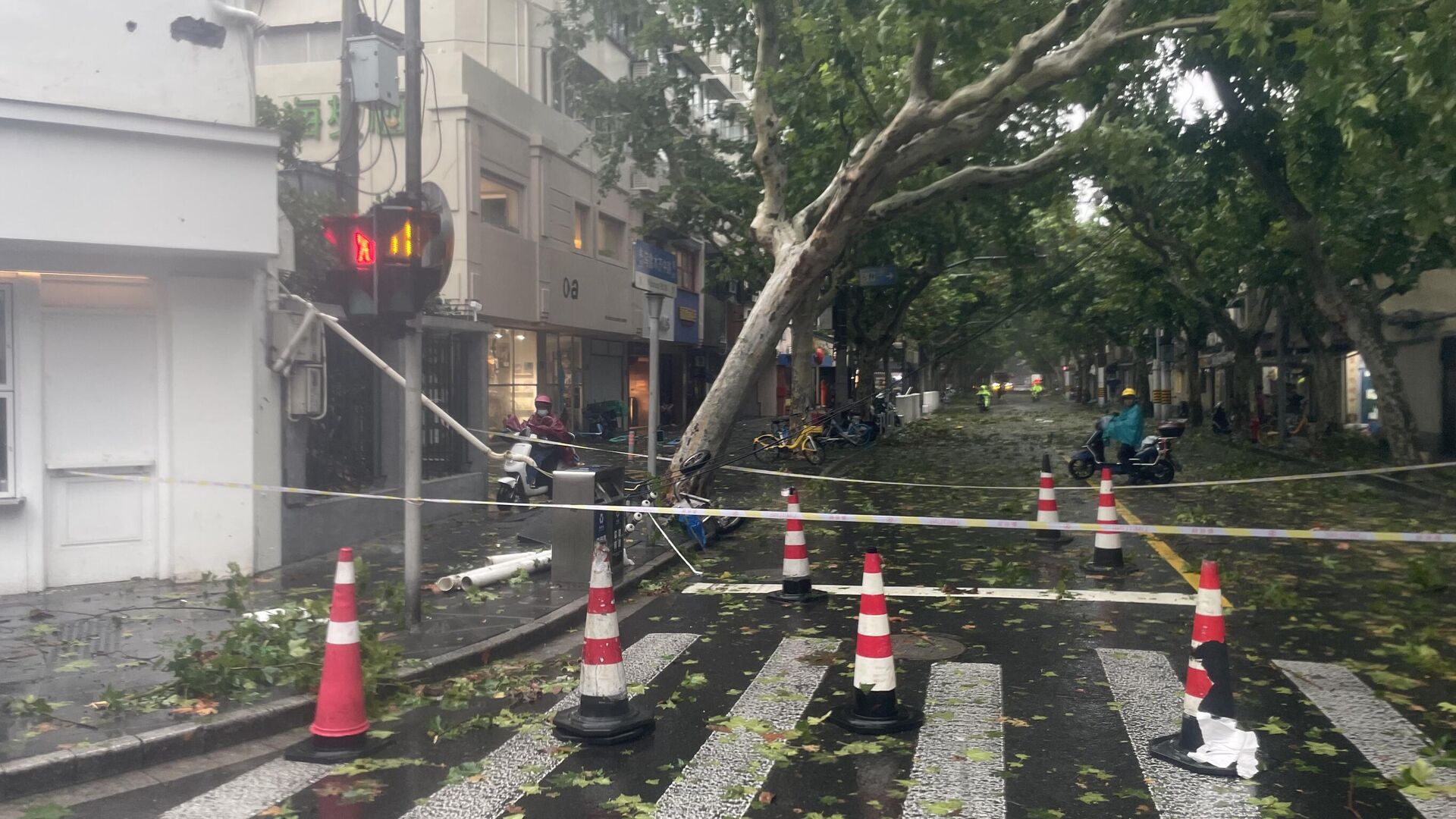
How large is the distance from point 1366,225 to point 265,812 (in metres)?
22.3

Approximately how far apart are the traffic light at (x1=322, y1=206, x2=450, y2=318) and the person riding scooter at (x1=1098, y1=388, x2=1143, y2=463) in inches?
541

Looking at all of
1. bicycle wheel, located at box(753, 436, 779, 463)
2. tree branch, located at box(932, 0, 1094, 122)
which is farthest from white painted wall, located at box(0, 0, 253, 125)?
bicycle wheel, located at box(753, 436, 779, 463)

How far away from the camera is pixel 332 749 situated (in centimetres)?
554

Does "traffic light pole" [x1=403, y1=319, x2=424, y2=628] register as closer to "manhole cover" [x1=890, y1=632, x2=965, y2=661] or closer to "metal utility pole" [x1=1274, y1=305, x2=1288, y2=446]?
"manhole cover" [x1=890, y1=632, x2=965, y2=661]

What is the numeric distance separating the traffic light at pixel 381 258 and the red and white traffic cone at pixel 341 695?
2.49 meters

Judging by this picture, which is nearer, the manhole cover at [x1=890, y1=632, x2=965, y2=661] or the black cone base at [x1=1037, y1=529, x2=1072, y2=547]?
the manhole cover at [x1=890, y1=632, x2=965, y2=661]

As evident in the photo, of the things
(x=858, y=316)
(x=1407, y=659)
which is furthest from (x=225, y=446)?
(x=858, y=316)

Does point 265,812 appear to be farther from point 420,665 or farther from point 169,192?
point 169,192

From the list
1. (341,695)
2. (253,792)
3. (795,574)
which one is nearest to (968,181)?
(795,574)

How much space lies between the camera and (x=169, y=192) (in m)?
9.03

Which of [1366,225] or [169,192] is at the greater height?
[1366,225]

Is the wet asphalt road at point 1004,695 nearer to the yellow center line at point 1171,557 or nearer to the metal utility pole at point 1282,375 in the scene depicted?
the yellow center line at point 1171,557

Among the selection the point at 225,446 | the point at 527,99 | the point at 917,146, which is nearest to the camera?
the point at 225,446

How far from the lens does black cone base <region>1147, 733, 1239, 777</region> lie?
199 inches
